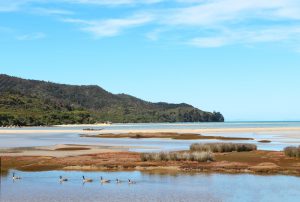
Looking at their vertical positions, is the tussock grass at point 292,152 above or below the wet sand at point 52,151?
above

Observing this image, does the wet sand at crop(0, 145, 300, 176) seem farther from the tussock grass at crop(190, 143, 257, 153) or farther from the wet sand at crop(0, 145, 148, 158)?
the tussock grass at crop(190, 143, 257, 153)

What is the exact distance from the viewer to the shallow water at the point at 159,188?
33.7 meters

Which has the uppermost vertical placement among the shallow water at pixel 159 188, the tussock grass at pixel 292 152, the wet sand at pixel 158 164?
the tussock grass at pixel 292 152

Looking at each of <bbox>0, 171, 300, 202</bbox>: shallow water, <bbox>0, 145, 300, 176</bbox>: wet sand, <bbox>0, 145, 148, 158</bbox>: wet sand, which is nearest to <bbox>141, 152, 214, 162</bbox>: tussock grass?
<bbox>0, 145, 300, 176</bbox>: wet sand

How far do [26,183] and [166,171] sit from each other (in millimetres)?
12873

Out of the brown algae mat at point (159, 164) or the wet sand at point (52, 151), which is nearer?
the brown algae mat at point (159, 164)

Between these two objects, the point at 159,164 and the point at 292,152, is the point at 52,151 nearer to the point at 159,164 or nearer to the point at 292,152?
the point at 159,164

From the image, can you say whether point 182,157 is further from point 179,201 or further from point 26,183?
point 179,201

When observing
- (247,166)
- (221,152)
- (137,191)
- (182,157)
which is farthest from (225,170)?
(221,152)

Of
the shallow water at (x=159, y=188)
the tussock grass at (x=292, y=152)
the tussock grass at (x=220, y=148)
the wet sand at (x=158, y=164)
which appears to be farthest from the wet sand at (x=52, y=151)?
the tussock grass at (x=292, y=152)

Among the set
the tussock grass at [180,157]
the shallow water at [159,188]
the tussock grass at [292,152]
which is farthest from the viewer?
the tussock grass at [292,152]

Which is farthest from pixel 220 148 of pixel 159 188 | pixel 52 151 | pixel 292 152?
pixel 159 188

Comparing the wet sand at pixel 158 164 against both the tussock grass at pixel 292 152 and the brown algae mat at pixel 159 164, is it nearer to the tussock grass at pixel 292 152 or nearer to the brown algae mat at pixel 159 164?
the brown algae mat at pixel 159 164

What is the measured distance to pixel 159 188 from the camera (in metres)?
37.3
